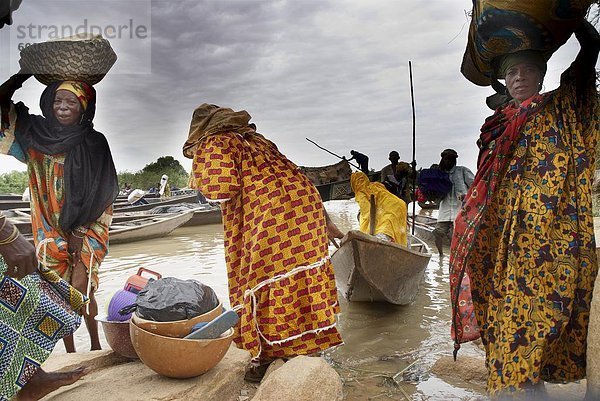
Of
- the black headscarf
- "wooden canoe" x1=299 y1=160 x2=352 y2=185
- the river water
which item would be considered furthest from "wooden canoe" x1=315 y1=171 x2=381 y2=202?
the black headscarf

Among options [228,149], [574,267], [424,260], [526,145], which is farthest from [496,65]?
[424,260]

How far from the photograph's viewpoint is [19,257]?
197 centimetres

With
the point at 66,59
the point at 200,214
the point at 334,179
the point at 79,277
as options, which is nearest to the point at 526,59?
the point at 66,59

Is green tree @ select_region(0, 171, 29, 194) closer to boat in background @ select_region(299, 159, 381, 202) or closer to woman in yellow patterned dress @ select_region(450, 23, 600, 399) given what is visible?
boat in background @ select_region(299, 159, 381, 202)

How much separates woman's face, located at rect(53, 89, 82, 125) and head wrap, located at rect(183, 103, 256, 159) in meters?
0.75

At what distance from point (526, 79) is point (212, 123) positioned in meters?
1.84

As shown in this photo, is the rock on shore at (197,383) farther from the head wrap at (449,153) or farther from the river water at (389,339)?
the head wrap at (449,153)

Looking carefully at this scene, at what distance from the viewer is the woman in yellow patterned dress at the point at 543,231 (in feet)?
7.36

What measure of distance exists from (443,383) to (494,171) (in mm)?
1600

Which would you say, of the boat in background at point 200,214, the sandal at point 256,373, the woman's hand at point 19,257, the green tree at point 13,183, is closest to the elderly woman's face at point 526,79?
the sandal at point 256,373

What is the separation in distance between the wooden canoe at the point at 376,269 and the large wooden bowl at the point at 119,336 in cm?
220

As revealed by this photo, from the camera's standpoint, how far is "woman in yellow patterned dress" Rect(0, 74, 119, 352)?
3.12m

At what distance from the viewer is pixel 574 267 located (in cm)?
227

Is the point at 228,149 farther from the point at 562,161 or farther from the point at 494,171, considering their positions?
the point at 562,161
